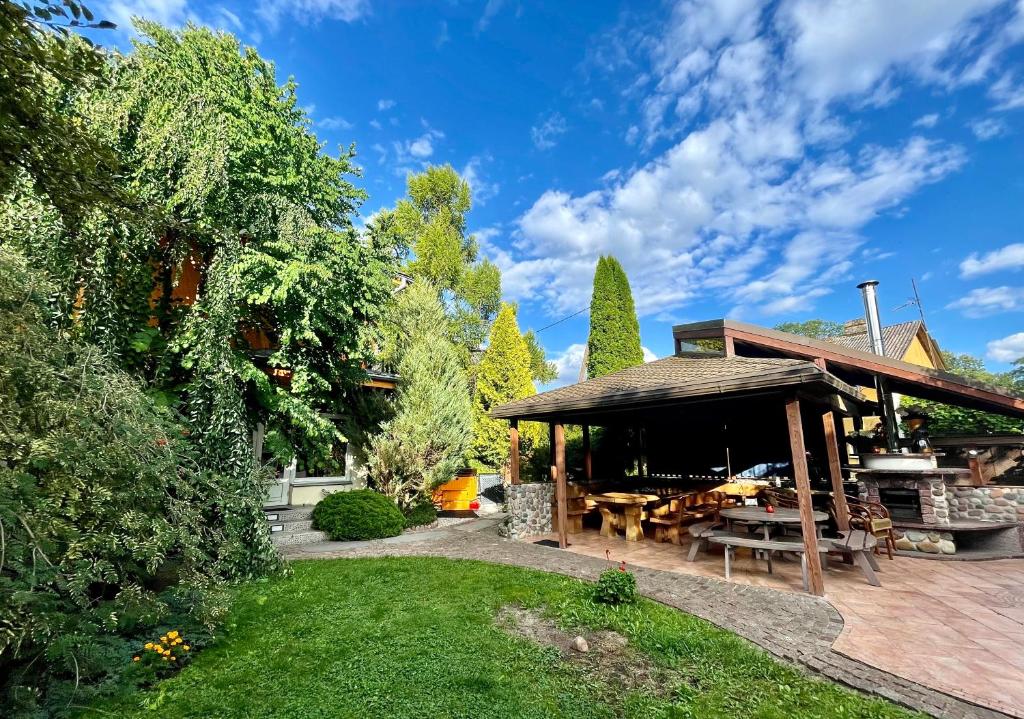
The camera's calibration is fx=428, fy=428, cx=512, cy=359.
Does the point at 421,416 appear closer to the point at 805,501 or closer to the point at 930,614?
the point at 805,501

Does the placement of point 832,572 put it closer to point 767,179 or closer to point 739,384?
point 739,384

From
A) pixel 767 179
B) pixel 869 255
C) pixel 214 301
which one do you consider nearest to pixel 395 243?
pixel 214 301

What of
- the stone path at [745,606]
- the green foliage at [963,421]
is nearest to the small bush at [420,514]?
the stone path at [745,606]

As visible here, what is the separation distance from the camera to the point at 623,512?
357 inches

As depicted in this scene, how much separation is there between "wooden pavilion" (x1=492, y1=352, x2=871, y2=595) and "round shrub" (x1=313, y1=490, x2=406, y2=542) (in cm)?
281

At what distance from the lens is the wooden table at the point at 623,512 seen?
8550 millimetres

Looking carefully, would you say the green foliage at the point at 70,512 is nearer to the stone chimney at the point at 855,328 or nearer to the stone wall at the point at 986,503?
the stone wall at the point at 986,503

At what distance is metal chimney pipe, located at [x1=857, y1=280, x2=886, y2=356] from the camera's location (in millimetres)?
11123

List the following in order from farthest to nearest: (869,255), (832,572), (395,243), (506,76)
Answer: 1. (869,255)
2. (506,76)
3. (395,243)
4. (832,572)

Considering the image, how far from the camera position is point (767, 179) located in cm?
1307

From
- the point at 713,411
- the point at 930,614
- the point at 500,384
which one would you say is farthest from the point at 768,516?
the point at 500,384

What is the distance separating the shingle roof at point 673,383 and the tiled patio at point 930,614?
253cm

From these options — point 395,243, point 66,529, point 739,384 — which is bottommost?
point 66,529

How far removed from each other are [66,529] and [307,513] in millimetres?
7205
